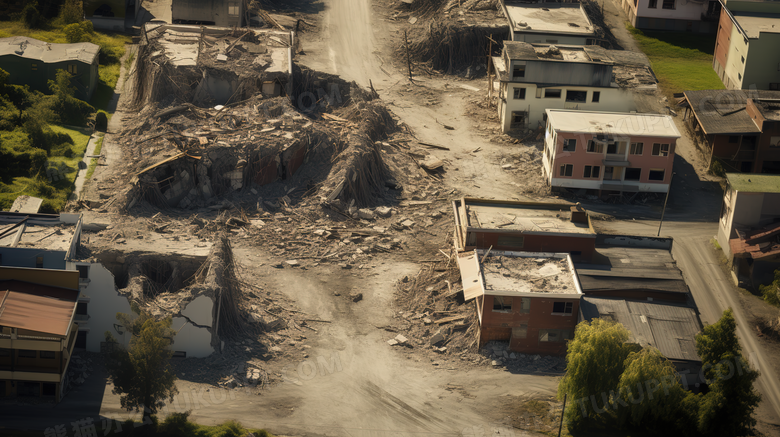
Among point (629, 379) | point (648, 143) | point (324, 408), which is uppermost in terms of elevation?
point (648, 143)

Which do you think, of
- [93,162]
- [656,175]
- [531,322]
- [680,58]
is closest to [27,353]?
[531,322]

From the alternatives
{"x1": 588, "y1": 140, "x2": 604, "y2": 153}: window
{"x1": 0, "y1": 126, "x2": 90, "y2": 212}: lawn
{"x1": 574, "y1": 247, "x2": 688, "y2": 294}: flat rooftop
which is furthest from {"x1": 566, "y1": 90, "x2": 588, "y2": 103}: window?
{"x1": 0, "y1": 126, "x2": 90, "y2": 212}: lawn

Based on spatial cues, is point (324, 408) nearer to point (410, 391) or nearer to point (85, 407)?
point (410, 391)

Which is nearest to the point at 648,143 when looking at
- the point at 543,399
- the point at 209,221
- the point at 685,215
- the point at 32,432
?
the point at 685,215

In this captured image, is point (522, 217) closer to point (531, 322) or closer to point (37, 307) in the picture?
point (531, 322)

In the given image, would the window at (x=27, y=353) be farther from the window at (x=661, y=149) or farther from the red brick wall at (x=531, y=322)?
the window at (x=661, y=149)

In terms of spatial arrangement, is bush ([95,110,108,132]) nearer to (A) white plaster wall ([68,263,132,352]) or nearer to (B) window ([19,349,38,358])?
(A) white plaster wall ([68,263,132,352])

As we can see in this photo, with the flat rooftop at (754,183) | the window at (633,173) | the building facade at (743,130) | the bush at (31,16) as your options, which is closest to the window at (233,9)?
the bush at (31,16)
